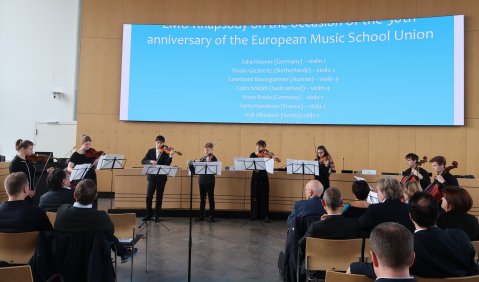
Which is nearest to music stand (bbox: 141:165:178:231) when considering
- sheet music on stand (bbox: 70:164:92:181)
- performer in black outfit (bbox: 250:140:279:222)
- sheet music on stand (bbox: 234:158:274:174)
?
sheet music on stand (bbox: 70:164:92:181)

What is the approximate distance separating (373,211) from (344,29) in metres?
6.57

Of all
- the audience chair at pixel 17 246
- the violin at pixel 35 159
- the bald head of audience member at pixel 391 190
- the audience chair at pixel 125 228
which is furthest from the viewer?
the violin at pixel 35 159

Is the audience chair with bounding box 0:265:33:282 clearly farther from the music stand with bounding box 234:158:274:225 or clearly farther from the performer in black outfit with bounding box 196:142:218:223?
the performer in black outfit with bounding box 196:142:218:223

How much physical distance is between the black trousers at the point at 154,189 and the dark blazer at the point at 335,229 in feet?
15.8

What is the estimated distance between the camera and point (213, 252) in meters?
5.23

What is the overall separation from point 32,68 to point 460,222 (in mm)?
11312

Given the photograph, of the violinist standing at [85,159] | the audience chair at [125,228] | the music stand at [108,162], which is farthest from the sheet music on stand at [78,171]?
the audience chair at [125,228]

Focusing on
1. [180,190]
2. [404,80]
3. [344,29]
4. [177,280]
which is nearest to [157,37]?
[180,190]

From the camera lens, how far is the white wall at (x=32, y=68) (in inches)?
419

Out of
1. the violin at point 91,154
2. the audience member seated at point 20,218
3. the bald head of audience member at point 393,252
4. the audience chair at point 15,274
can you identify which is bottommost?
the audience chair at point 15,274

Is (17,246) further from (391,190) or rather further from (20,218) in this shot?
(391,190)

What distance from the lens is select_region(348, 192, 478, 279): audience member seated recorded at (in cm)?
213

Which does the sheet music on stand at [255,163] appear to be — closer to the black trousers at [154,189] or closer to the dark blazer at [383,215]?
the black trousers at [154,189]

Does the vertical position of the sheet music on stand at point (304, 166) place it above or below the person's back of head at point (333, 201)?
above
